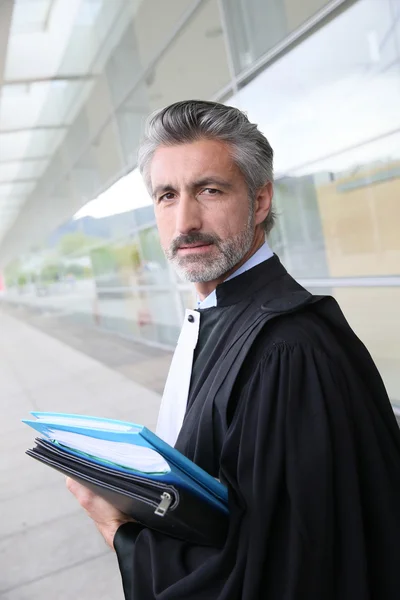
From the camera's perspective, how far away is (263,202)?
4.58 ft

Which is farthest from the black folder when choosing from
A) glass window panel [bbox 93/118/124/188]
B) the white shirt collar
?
glass window panel [bbox 93/118/124/188]

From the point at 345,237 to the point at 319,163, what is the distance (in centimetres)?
70

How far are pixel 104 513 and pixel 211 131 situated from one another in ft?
2.81

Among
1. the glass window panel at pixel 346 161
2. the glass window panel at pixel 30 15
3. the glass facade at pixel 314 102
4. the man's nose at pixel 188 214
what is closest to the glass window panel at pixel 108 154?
the glass facade at pixel 314 102

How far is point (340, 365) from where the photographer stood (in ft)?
3.38

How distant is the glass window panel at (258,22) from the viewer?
14.9 ft

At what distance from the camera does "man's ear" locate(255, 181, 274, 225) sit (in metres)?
1.37

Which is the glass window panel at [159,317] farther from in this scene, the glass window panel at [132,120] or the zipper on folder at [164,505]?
the zipper on folder at [164,505]

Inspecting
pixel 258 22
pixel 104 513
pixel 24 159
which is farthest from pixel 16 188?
pixel 104 513

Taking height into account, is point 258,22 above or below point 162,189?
above

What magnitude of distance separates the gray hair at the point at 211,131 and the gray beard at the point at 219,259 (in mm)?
119

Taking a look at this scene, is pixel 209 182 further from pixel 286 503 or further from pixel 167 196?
pixel 286 503

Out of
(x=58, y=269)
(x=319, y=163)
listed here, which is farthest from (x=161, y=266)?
(x=58, y=269)

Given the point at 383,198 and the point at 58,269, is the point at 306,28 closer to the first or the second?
the point at 383,198
